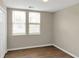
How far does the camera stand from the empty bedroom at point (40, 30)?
3.47 metres

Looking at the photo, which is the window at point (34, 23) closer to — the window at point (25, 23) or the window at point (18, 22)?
the window at point (25, 23)

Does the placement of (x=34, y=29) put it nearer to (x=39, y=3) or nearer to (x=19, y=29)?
(x=19, y=29)

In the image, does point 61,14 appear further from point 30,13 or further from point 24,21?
point 24,21

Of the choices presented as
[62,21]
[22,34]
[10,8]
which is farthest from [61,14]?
[10,8]

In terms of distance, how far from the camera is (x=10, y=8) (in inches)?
160

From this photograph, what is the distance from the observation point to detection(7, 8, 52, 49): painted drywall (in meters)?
4.14

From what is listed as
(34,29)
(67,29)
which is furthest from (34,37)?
(67,29)

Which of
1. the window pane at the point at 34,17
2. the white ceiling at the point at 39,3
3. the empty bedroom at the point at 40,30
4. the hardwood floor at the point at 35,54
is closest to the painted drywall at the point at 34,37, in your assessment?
the empty bedroom at the point at 40,30

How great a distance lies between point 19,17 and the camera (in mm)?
4395

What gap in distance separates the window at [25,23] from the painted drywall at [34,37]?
0.71 feet

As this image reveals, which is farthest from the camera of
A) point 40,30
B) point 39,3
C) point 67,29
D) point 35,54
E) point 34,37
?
point 40,30

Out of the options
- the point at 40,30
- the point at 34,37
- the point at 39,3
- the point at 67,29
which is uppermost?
the point at 39,3

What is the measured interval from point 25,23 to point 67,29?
7.78 feet

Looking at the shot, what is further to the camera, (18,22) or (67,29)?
(18,22)
